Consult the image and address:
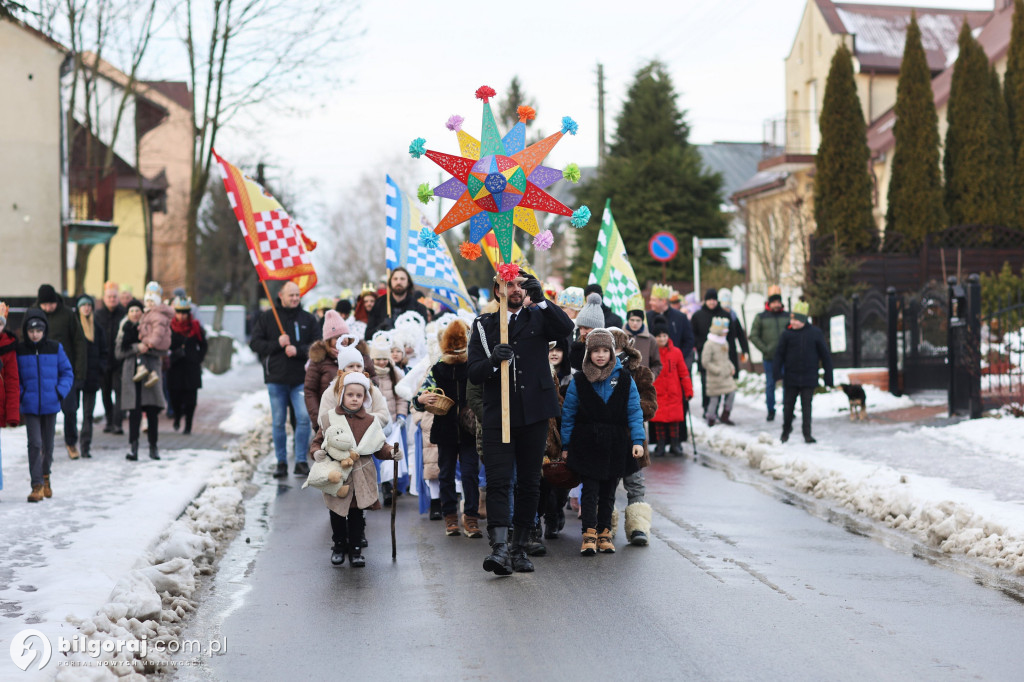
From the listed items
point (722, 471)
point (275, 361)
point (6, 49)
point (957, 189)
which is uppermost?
point (6, 49)

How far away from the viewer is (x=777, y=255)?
34.2 m

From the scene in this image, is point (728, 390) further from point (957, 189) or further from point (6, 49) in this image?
point (6, 49)

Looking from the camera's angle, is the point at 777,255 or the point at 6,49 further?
the point at 777,255

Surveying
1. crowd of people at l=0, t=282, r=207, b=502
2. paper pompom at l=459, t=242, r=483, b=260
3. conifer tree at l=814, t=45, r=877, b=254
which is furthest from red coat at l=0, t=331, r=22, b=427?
conifer tree at l=814, t=45, r=877, b=254

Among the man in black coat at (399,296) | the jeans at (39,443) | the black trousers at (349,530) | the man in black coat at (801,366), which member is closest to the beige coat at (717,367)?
the man in black coat at (801,366)

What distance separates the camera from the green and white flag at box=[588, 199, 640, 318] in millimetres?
15547

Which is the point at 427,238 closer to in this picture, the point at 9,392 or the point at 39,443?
the point at 9,392

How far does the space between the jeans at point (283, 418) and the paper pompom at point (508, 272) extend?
576 centimetres

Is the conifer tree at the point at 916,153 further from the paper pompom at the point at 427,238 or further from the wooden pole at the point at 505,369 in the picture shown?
the wooden pole at the point at 505,369

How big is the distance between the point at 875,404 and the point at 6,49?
20.4 m

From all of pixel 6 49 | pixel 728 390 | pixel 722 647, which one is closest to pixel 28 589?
pixel 722 647

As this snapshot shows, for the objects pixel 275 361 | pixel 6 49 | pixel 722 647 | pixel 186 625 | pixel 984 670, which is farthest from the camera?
pixel 6 49

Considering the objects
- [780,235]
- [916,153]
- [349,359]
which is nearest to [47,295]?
[349,359]

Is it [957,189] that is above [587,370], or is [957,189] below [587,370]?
above
